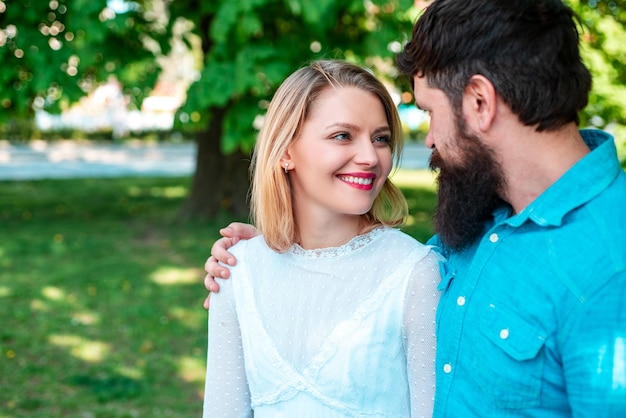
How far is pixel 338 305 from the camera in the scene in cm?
211

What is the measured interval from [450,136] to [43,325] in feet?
17.4

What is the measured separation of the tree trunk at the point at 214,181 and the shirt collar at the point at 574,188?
897 cm

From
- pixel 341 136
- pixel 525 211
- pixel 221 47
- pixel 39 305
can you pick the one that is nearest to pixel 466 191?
pixel 525 211

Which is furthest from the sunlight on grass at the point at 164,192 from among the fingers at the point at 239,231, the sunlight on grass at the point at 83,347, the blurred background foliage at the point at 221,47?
the fingers at the point at 239,231

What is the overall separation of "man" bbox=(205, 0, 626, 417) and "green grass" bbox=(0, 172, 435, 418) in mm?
3511

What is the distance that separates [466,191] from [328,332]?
1.90ft

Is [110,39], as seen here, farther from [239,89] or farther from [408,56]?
[408,56]

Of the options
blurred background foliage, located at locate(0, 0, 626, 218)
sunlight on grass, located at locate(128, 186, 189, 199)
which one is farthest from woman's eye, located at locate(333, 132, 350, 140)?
sunlight on grass, located at locate(128, 186, 189, 199)

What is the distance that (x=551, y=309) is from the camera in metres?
1.52

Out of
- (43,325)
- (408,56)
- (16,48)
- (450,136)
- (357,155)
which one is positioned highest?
(408,56)

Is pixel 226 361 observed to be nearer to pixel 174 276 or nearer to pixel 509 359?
pixel 509 359

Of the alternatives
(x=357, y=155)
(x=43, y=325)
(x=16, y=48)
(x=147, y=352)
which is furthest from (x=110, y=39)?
(x=357, y=155)

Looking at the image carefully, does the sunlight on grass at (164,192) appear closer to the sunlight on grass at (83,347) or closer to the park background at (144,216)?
the park background at (144,216)

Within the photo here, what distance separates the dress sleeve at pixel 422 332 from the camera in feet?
6.47
